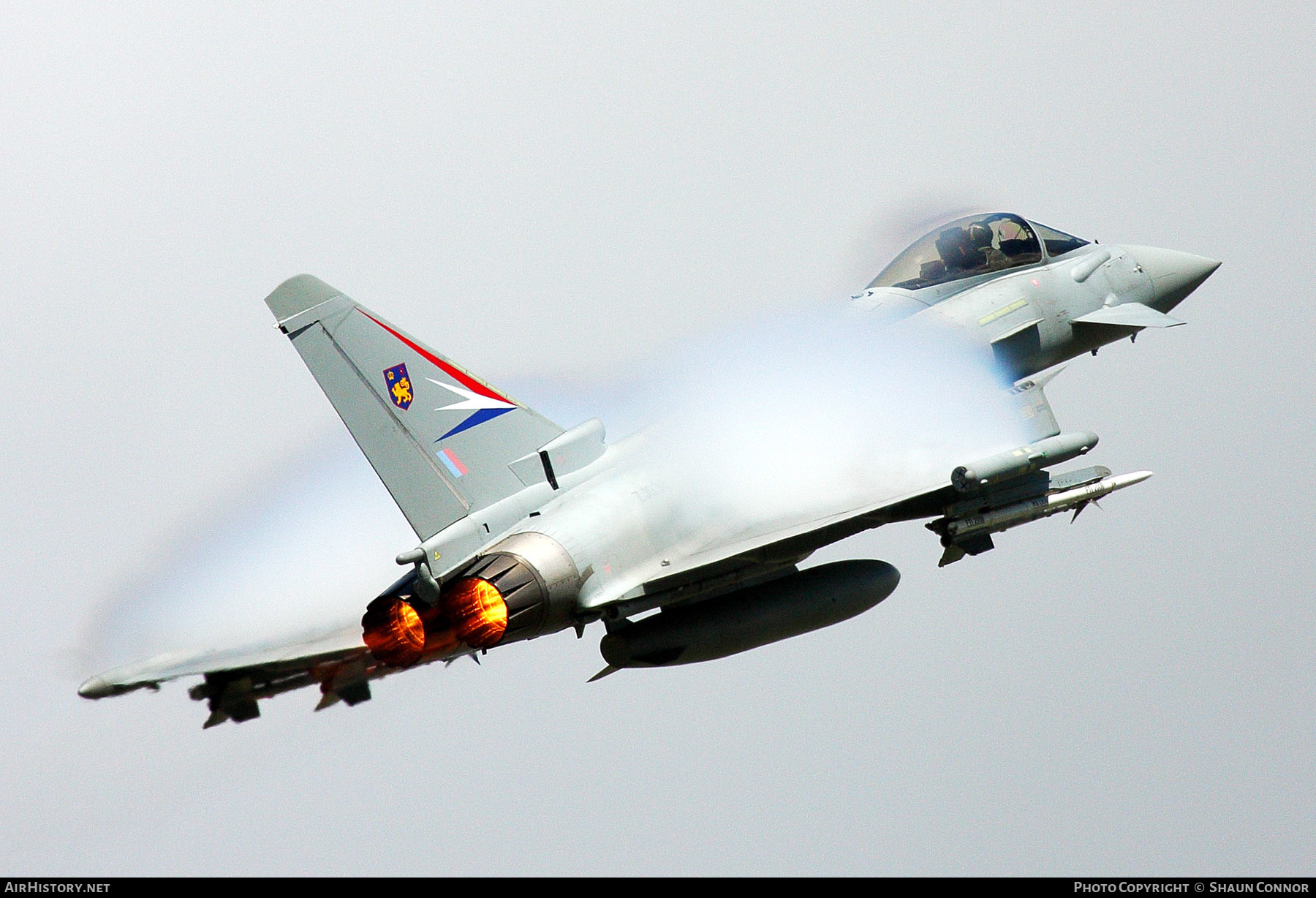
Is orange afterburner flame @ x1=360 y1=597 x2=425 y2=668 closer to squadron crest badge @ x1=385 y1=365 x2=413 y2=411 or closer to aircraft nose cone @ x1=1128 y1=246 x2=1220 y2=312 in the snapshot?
squadron crest badge @ x1=385 y1=365 x2=413 y2=411

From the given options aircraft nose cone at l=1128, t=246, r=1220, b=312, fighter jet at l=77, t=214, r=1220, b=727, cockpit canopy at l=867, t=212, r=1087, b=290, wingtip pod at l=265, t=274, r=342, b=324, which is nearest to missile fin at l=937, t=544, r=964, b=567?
fighter jet at l=77, t=214, r=1220, b=727

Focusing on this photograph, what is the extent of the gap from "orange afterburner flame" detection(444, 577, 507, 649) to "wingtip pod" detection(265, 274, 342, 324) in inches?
152

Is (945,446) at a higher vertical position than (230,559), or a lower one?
lower

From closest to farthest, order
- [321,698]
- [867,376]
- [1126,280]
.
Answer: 1. [321,698]
2. [867,376]
3. [1126,280]

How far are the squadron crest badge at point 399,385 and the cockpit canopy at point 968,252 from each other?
5.08m

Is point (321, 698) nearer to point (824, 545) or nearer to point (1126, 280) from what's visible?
point (824, 545)

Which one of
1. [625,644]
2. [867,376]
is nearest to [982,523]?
[867,376]

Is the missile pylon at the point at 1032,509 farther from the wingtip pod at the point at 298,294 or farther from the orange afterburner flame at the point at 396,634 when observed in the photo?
the wingtip pod at the point at 298,294

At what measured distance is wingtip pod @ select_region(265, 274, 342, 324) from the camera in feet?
56.4

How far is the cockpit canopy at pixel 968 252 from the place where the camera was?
18828mm

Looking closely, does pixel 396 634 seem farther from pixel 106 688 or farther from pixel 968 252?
pixel 968 252

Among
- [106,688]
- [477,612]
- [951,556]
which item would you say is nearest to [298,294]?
[106,688]

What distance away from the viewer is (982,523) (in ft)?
54.8

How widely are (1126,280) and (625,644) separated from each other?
722 cm
